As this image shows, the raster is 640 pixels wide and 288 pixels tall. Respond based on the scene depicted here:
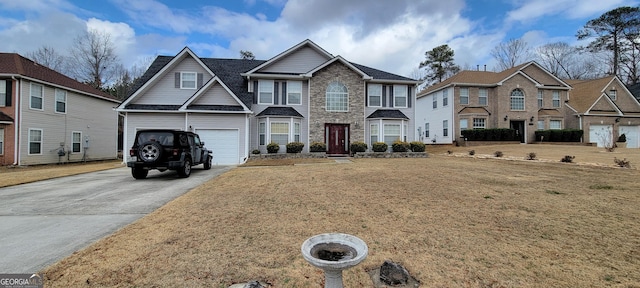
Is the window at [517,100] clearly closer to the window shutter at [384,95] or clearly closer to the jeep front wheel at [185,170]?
the window shutter at [384,95]

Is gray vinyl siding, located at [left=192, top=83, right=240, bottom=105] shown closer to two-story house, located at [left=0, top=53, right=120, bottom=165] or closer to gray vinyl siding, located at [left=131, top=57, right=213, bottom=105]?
gray vinyl siding, located at [left=131, top=57, right=213, bottom=105]

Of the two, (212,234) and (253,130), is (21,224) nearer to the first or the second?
(212,234)

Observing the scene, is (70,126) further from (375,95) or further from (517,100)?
(517,100)

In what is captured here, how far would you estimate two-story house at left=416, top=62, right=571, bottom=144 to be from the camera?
82.5ft

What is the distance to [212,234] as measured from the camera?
4.17 meters

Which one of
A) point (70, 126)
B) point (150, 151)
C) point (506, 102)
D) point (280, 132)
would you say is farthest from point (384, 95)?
point (70, 126)

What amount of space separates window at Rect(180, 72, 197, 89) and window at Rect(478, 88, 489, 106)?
2448 cm

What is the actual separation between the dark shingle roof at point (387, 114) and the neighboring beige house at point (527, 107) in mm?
8942

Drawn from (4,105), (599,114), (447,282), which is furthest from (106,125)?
(599,114)

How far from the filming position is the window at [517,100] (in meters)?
25.4

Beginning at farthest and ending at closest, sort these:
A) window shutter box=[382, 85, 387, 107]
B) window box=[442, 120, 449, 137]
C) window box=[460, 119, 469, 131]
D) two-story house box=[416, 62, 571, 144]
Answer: window box=[442, 120, 449, 137]
window box=[460, 119, 469, 131]
two-story house box=[416, 62, 571, 144]
window shutter box=[382, 85, 387, 107]

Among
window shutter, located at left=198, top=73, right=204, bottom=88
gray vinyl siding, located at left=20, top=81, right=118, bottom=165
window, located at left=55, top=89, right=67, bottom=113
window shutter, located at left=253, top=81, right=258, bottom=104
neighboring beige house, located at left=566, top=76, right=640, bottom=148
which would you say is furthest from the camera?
neighboring beige house, located at left=566, top=76, right=640, bottom=148

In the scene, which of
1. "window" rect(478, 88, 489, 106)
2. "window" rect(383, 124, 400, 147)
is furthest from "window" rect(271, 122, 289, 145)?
"window" rect(478, 88, 489, 106)

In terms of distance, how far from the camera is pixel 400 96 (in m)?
19.9
